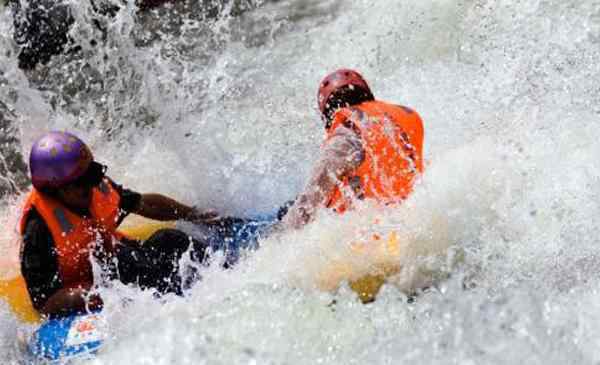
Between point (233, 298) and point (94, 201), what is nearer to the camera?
point (233, 298)

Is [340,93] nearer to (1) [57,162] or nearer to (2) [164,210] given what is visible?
(2) [164,210]

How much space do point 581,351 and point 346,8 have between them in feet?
20.2

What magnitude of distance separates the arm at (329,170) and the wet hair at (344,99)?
0.94 feet

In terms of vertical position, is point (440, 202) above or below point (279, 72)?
above

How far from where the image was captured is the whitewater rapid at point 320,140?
9.89 feet

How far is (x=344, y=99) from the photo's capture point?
13.3ft

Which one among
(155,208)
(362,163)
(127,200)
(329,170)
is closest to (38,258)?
(127,200)

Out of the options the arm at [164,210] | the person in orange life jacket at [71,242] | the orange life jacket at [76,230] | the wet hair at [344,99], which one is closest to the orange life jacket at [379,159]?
the wet hair at [344,99]

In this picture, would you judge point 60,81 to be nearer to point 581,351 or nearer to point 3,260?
point 3,260

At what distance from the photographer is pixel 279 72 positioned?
7.57 metres

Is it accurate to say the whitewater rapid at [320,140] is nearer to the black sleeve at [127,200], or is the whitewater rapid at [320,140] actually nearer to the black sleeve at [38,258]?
the black sleeve at [38,258]

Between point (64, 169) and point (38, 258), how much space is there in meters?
0.45

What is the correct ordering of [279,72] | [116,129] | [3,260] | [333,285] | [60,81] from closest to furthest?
[333,285], [3,260], [116,129], [279,72], [60,81]

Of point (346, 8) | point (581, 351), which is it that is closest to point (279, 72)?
point (346, 8)
